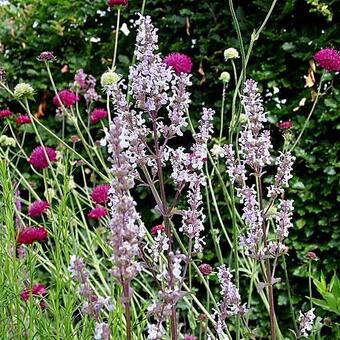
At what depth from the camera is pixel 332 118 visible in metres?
3.26

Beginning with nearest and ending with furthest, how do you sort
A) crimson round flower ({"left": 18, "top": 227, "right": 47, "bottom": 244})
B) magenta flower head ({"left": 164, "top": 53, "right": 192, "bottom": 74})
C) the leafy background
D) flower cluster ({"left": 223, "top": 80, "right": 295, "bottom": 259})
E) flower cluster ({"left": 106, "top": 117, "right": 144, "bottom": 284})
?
flower cluster ({"left": 106, "top": 117, "right": 144, "bottom": 284}) < flower cluster ({"left": 223, "top": 80, "right": 295, "bottom": 259}) < crimson round flower ({"left": 18, "top": 227, "right": 47, "bottom": 244}) < magenta flower head ({"left": 164, "top": 53, "right": 192, "bottom": 74}) < the leafy background

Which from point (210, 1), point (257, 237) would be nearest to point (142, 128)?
point (257, 237)

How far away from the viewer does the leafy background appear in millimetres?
3305

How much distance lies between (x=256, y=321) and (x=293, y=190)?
25.8 inches

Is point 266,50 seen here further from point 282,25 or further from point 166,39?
point 166,39

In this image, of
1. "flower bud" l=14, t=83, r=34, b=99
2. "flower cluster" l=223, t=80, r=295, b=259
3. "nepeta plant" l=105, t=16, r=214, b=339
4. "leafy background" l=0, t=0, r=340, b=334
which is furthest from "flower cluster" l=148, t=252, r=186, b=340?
"leafy background" l=0, t=0, r=340, b=334

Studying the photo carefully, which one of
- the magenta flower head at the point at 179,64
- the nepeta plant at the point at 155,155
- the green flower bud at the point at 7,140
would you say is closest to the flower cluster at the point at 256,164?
the nepeta plant at the point at 155,155

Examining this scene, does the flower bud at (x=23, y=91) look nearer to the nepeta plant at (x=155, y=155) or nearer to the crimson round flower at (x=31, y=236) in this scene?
the crimson round flower at (x=31, y=236)

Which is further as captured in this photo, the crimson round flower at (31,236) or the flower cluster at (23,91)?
the flower cluster at (23,91)

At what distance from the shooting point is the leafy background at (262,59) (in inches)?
130

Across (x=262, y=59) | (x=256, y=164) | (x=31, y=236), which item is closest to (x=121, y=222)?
(x=256, y=164)

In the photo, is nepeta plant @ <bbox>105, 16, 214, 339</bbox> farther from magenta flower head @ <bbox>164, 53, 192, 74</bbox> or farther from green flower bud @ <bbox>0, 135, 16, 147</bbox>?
green flower bud @ <bbox>0, 135, 16, 147</bbox>

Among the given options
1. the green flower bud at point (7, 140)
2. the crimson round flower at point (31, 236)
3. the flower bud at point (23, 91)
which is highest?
the flower bud at point (23, 91)

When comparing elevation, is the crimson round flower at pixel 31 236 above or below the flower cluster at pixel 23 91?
below
